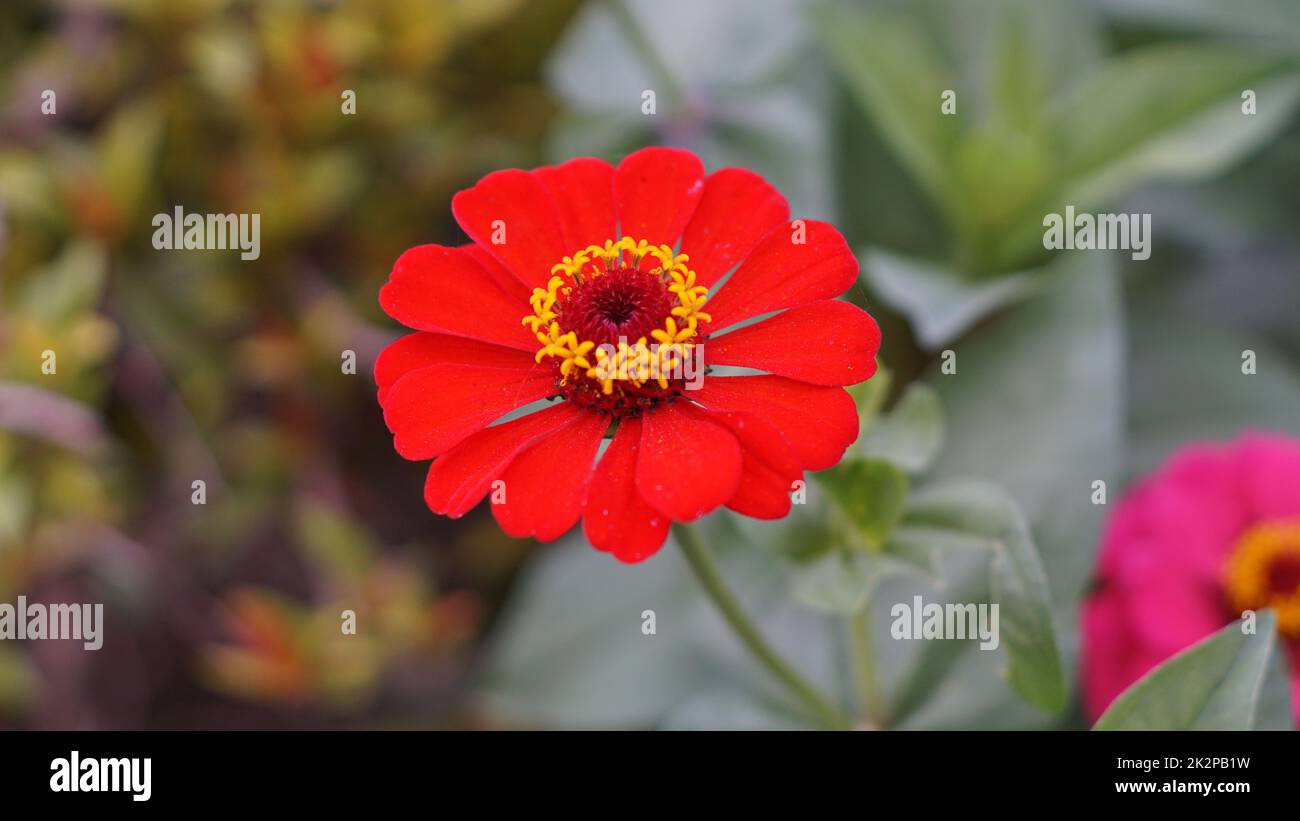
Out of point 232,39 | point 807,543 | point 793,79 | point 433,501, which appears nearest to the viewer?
point 433,501

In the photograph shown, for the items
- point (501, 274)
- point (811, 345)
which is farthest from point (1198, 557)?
point (501, 274)

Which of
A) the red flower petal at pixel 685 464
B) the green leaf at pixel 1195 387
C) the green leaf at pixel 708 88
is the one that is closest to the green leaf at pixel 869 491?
the red flower petal at pixel 685 464

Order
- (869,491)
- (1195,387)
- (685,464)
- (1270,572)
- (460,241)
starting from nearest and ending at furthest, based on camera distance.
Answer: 1. (685,464)
2. (869,491)
3. (1270,572)
4. (1195,387)
5. (460,241)

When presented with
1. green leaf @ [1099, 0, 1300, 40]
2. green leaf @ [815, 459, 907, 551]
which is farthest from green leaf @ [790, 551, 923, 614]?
green leaf @ [1099, 0, 1300, 40]

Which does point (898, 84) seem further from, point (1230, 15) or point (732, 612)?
point (732, 612)

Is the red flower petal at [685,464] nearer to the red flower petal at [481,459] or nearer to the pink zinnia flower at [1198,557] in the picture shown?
the red flower petal at [481,459]
